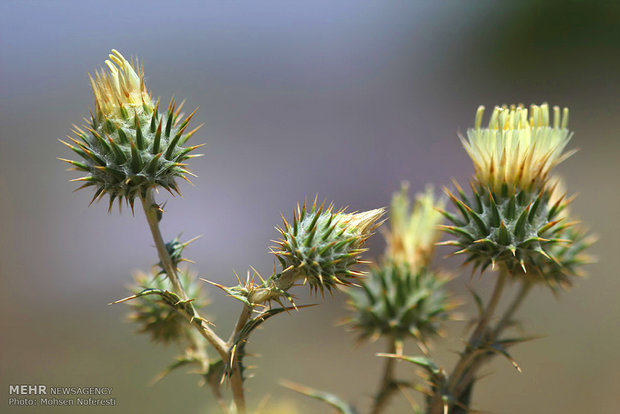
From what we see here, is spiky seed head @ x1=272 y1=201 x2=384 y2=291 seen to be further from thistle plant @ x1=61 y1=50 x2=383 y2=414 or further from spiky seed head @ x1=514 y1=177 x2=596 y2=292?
spiky seed head @ x1=514 y1=177 x2=596 y2=292


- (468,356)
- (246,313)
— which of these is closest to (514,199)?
(468,356)

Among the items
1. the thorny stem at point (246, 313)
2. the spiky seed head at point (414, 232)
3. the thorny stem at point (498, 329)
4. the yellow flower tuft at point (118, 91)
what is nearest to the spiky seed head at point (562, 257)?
the thorny stem at point (498, 329)

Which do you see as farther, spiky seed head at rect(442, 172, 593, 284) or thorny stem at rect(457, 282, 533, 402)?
thorny stem at rect(457, 282, 533, 402)

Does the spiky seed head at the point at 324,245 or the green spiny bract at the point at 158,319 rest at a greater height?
the spiky seed head at the point at 324,245

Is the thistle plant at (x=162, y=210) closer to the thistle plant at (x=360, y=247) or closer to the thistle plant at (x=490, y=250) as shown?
the thistle plant at (x=360, y=247)

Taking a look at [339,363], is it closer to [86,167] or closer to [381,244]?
[381,244]

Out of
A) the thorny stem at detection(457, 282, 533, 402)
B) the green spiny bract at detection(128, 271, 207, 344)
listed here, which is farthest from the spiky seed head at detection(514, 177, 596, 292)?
the green spiny bract at detection(128, 271, 207, 344)

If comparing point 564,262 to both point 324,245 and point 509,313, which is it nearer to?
point 509,313
